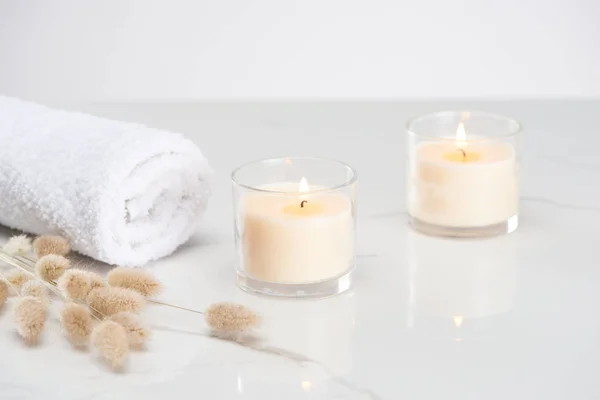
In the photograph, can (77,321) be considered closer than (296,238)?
Yes

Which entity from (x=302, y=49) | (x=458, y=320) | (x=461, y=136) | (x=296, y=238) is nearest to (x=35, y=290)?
(x=296, y=238)

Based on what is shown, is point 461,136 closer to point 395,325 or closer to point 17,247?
point 395,325

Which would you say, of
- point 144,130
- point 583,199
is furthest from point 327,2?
point 144,130

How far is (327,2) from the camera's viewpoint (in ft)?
7.17

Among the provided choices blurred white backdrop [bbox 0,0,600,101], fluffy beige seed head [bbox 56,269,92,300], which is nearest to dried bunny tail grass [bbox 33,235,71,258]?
fluffy beige seed head [bbox 56,269,92,300]

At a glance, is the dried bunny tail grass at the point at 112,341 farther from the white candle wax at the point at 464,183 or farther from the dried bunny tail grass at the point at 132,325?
the white candle wax at the point at 464,183

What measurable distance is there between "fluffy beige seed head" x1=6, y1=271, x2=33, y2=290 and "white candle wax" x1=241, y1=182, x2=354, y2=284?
8.8 inches

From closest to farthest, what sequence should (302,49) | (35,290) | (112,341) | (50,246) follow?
1. (112,341)
2. (35,290)
3. (50,246)
4. (302,49)

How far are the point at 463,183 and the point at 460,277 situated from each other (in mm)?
139

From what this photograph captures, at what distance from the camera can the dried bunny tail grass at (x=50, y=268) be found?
3.17ft

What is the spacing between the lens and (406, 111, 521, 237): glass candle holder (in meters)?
1.15

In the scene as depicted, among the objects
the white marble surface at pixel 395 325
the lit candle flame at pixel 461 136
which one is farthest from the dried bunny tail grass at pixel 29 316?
the lit candle flame at pixel 461 136

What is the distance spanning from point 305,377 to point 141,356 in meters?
0.16

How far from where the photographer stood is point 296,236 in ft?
3.25
